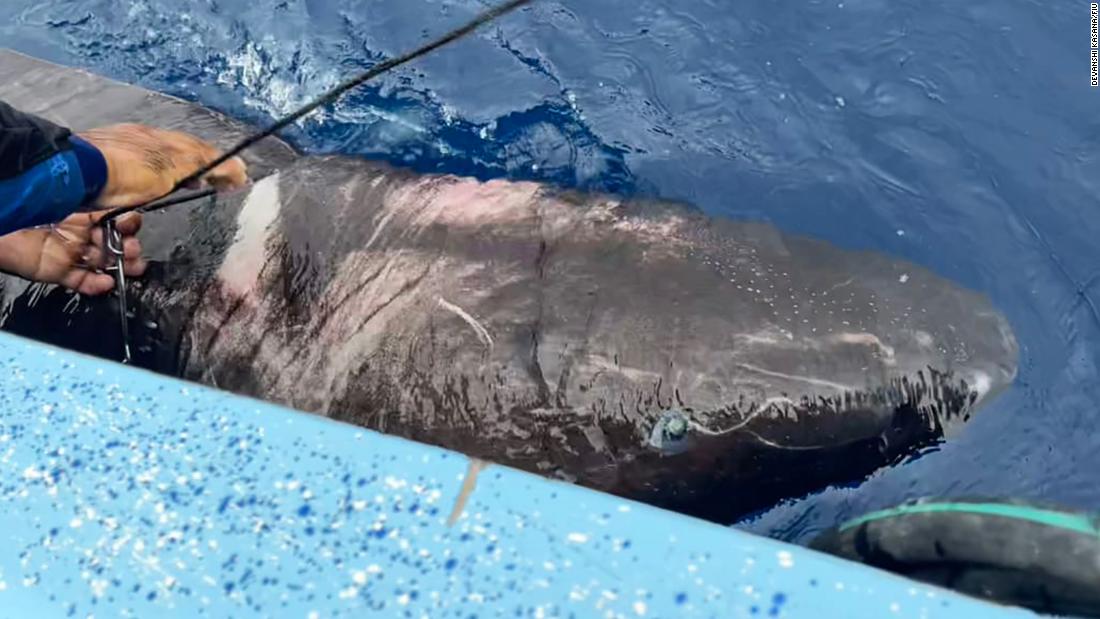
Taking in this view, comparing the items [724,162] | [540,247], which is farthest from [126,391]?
[724,162]

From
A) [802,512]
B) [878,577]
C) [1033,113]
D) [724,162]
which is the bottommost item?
[802,512]

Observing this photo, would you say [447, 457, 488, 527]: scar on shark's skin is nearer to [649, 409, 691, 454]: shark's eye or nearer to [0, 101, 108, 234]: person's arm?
[649, 409, 691, 454]: shark's eye

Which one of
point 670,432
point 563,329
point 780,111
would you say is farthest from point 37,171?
point 780,111

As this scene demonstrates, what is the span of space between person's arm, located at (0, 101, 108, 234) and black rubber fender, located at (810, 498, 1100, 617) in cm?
220

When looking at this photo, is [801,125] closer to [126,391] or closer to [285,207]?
[285,207]

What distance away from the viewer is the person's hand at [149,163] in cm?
329

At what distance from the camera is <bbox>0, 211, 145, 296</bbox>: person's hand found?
3449 mm

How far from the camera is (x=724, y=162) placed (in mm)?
4289

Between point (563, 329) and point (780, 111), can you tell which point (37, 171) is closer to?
point (563, 329)

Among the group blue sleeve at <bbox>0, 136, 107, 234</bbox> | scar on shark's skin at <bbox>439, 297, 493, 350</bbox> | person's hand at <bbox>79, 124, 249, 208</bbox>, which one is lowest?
scar on shark's skin at <bbox>439, 297, 493, 350</bbox>

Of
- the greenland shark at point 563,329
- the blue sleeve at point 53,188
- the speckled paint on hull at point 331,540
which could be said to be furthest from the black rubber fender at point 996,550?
the blue sleeve at point 53,188

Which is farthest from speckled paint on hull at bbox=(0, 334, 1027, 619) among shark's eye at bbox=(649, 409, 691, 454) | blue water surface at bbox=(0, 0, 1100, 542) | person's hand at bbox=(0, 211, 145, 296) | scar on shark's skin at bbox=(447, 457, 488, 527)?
blue water surface at bbox=(0, 0, 1100, 542)

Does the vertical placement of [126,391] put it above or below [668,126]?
above

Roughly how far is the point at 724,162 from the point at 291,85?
6.29ft
